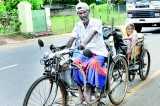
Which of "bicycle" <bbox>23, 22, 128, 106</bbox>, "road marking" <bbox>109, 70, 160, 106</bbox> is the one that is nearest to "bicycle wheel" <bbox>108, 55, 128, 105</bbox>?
"bicycle" <bbox>23, 22, 128, 106</bbox>

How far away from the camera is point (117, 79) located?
19.3ft

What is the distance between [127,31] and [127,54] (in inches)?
27.8

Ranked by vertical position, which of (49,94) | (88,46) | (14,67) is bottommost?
(14,67)

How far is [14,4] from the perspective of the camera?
22.9 metres

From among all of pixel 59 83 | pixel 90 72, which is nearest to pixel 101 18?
pixel 90 72

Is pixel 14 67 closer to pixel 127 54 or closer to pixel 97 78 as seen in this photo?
pixel 127 54

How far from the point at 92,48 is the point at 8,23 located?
15785 millimetres

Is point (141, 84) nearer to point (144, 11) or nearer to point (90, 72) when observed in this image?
point (90, 72)

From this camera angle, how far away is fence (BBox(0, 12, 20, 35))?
20.0 metres

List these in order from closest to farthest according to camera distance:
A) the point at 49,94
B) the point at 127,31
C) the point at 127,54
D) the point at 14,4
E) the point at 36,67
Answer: the point at 49,94, the point at 127,54, the point at 127,31, the point at 36,67, the point at 14,4

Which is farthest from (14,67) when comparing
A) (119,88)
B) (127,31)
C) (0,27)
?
(0,27)

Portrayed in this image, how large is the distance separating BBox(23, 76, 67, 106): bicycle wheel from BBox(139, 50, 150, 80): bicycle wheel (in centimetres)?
272

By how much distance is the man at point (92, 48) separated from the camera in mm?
4914

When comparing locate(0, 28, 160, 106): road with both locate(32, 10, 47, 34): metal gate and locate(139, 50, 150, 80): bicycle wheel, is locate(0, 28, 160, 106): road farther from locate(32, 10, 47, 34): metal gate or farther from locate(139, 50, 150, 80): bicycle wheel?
locate(32, 10, 47, 34): metal gate
